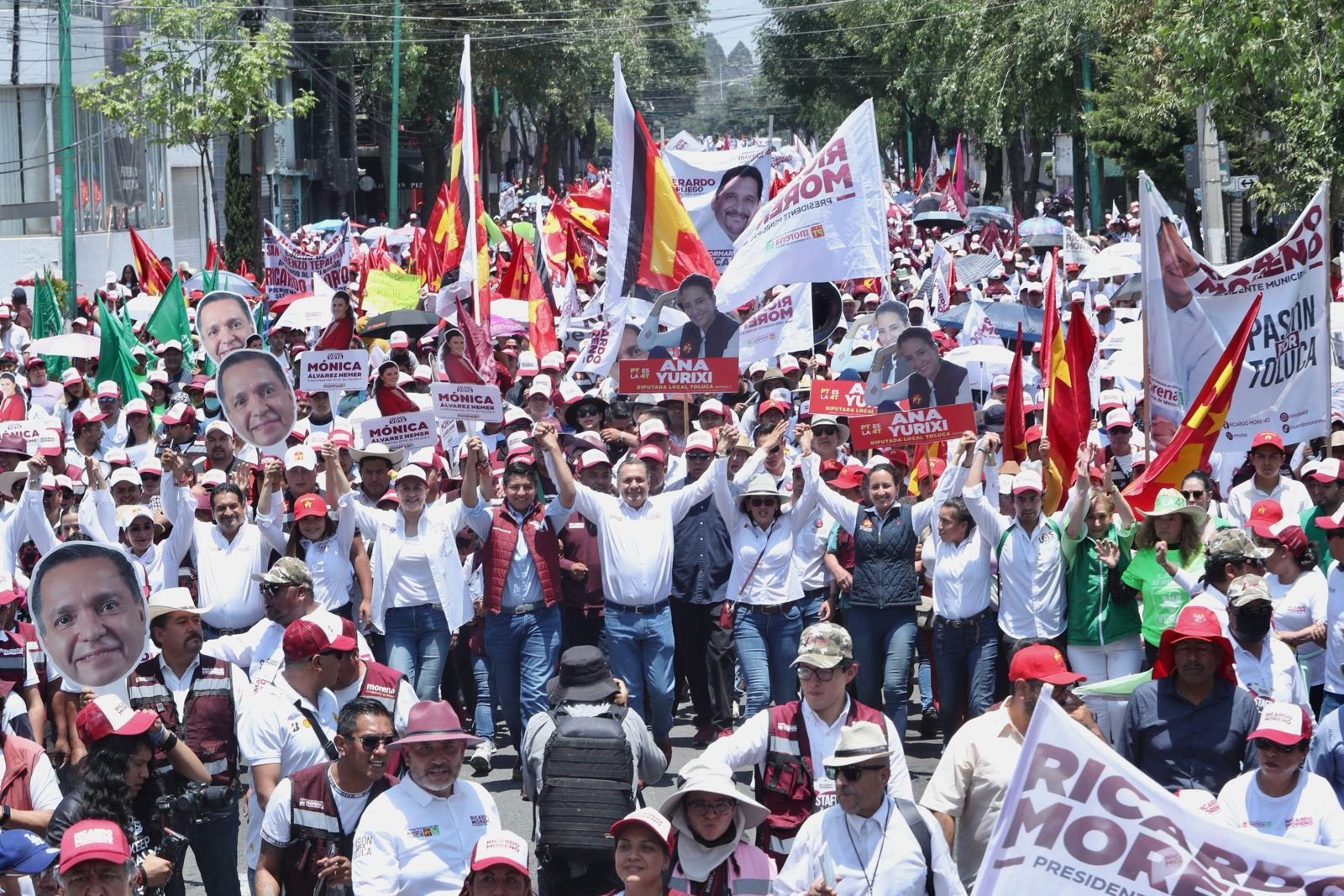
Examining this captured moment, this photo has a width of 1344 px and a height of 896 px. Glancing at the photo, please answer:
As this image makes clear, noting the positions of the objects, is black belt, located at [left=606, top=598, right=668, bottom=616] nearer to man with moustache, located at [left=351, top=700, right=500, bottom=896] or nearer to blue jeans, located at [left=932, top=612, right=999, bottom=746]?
blue jeans, located at [left=932, top=612, right=999, bottom=746]

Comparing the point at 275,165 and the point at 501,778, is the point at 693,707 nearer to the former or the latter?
the point at 501,778

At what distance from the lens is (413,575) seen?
942cm

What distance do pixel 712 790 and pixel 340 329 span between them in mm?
11156

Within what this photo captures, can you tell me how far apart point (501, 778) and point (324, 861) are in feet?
12.7

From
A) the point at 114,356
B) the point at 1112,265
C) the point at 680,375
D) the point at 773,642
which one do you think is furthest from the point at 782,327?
the point at 1112,265

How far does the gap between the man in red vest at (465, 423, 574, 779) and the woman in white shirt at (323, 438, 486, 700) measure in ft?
0.65

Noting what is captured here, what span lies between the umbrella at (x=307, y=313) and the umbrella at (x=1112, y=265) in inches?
319

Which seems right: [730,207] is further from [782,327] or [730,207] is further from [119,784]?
[119,784]

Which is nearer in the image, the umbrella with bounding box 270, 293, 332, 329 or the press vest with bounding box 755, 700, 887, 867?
the press vest with bounding box 755, 700, 887, 867

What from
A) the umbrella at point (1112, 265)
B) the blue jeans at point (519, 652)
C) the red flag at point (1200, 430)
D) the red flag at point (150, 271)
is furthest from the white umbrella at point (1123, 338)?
the red flag at point (150, 271)

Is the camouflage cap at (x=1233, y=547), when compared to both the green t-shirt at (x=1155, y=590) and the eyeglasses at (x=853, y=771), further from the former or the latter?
the eyeglasses at (x=853, y=771)

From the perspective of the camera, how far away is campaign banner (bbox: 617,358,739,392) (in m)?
11.6

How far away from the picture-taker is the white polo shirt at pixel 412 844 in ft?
18.5

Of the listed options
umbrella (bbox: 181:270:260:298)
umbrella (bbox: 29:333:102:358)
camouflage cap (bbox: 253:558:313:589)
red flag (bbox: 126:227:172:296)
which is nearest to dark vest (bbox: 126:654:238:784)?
camouflage cap (bbox: 253:558:313:589)
